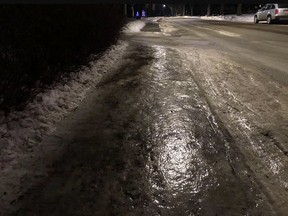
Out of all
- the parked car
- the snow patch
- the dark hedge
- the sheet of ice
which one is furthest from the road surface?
the parked car

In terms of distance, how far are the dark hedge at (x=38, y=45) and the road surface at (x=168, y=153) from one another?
0.91 m

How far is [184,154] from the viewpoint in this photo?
401 centimetres

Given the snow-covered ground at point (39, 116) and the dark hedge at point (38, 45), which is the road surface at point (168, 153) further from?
the dark hedge at point (38, 45)

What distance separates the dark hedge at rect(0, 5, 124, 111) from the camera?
4930 mm

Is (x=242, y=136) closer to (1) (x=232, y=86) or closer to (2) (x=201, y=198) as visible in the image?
(2) (x=201, y=198)

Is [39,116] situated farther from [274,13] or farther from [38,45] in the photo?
[274,13]

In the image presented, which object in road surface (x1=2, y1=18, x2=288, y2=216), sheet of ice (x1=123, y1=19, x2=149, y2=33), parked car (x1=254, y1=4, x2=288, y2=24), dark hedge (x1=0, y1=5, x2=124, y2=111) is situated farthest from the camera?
parked car (x1=254, y1=4, x2=288, y2=24)

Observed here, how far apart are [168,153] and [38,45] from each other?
354 cm

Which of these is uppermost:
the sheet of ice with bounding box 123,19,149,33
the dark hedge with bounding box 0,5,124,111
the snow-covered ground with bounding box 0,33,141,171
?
the dark hedge with bounding box 0,5,124,111

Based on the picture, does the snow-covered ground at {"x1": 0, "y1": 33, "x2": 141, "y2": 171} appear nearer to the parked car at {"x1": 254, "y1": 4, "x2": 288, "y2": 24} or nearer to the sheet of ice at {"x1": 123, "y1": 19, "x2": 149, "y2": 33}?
the sheet of ice at {"x1": 123, "y1": 19, "x2": 149, "y2": 33}

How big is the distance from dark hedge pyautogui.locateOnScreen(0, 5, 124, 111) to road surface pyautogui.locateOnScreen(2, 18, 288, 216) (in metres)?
0.91

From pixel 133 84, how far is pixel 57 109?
7.29 feet

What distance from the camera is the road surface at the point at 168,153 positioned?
10.0 ft

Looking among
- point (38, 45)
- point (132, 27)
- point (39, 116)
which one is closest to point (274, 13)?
point (132, 27)
